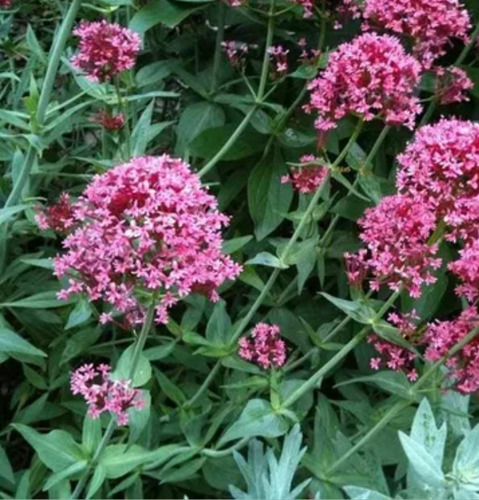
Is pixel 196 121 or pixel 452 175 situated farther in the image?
pixel 196 121

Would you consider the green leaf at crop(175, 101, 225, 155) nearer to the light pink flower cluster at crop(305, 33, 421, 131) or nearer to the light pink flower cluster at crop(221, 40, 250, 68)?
the light pink flower cluster at crop(221, 40, 250, 68)

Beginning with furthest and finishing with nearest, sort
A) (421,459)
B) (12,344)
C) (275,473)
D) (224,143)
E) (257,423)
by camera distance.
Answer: (224,143) < (12,344) < (257,423) < (275,473) < (421,459)

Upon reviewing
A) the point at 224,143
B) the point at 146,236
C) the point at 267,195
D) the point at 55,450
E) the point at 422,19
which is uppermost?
the point at 422,19

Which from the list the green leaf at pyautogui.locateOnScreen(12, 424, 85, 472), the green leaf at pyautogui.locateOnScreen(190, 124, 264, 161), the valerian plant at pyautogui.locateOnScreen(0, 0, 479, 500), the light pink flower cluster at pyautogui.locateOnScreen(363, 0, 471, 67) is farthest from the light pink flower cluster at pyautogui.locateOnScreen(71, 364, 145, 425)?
the light pink flower cluster at pyautogui.locateOnScreen(363, 0, 471, 67)

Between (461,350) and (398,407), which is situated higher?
(461,350)

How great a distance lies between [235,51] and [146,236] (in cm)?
106

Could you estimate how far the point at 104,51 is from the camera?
182 cm

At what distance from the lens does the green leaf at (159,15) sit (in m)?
2.08

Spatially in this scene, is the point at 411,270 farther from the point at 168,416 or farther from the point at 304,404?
the point at 168,416

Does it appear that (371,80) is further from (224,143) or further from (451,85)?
(224,143)

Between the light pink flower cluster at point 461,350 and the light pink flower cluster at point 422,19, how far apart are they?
22.6 inches

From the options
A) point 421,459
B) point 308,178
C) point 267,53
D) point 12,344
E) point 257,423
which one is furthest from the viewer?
point 267,53

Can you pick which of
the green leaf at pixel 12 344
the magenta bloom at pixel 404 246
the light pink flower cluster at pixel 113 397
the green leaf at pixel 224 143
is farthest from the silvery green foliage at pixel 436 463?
the green leaf at pixel 224 143

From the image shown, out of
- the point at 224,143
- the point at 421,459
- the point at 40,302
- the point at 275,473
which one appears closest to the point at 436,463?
the point at 421,459
